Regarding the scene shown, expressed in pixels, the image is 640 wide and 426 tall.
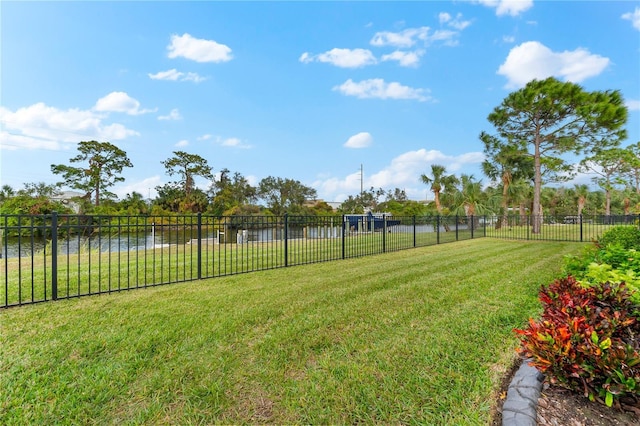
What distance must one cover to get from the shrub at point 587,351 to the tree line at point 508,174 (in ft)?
24.1

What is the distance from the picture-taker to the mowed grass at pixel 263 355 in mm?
1746

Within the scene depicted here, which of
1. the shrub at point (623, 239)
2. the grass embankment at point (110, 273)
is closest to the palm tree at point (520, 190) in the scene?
the grass embankment at point (110, 273)

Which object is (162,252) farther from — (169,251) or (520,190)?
(520,190)

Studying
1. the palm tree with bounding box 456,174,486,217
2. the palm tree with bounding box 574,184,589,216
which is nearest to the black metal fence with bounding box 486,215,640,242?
the palm tree with bounding box 456,174,486,217

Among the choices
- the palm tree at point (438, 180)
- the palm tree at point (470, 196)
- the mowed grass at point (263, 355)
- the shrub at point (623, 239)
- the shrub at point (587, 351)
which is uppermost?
the palm tree at point (438, 180)

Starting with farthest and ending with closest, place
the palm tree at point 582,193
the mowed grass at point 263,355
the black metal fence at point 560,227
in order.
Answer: the palm tree at point 582,193, the black metal fence at point 560,227, the mowed grass at point 263,355

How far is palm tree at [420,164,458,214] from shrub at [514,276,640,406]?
2347 cm

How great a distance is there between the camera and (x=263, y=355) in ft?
7.88

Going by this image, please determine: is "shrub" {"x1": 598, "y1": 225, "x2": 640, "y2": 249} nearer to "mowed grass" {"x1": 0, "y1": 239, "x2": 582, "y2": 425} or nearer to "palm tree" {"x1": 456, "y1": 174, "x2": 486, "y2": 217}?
"mowed grass" {"x1": 0, "y1": 239, "x2": 582, "y2": 425}

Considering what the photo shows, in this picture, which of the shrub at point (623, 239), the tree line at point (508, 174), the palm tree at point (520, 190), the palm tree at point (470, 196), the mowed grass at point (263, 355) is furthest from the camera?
the palm tree at point (520, 190)

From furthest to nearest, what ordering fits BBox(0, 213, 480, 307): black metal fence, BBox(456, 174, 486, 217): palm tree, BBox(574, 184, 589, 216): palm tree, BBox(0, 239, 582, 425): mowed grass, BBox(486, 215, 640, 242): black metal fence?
BBox(574, 184, 589, 216): palm tree → BBox(456, 174, 486, 217): palm tree → BBox(486, 215, 640, 242): black metal fence → BBox(0, 213, 480, 307): black metal fence → BBox(0, 239, 582, 425): mowed grass

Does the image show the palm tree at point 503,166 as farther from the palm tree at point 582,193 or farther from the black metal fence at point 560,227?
the palm tree at point 582,193

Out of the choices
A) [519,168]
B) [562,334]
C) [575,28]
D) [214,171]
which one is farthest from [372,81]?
[214,171]

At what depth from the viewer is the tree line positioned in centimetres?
1739
